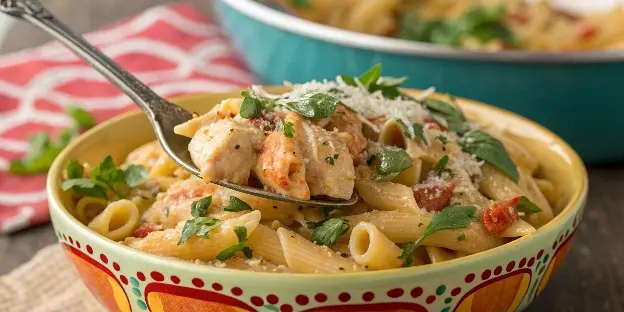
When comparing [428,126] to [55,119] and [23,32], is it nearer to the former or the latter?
[55,119]

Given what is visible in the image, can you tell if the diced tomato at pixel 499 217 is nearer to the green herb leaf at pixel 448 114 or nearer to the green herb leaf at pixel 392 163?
the green herb leaf at pixel 392 163

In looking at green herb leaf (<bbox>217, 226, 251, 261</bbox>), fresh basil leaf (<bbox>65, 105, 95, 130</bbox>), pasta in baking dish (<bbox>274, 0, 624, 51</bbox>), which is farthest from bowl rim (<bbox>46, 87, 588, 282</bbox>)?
pasta in baking dish (<bbox>274, 0, 624, 51</bbox>)

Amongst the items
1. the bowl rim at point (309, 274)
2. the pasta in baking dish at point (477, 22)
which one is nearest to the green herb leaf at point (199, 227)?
the bowl rim at point (309, 274)

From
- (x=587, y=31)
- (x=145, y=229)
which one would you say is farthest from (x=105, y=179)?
(x=587, y=31)

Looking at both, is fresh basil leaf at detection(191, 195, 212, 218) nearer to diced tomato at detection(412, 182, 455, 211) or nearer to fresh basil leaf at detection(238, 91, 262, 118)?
fresh basil leaf at detection(238, 91, 262, 118)

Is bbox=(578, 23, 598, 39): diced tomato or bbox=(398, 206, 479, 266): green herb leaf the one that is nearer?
bbox=(398, 206, 479, 266): green herb leaf

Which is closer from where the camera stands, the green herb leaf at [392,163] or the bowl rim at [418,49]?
the green herb leaf at [392,163]

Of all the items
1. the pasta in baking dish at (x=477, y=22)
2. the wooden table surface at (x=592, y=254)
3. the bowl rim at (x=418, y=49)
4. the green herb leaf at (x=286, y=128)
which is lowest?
the wooden table surface at (x=592, y=254)
